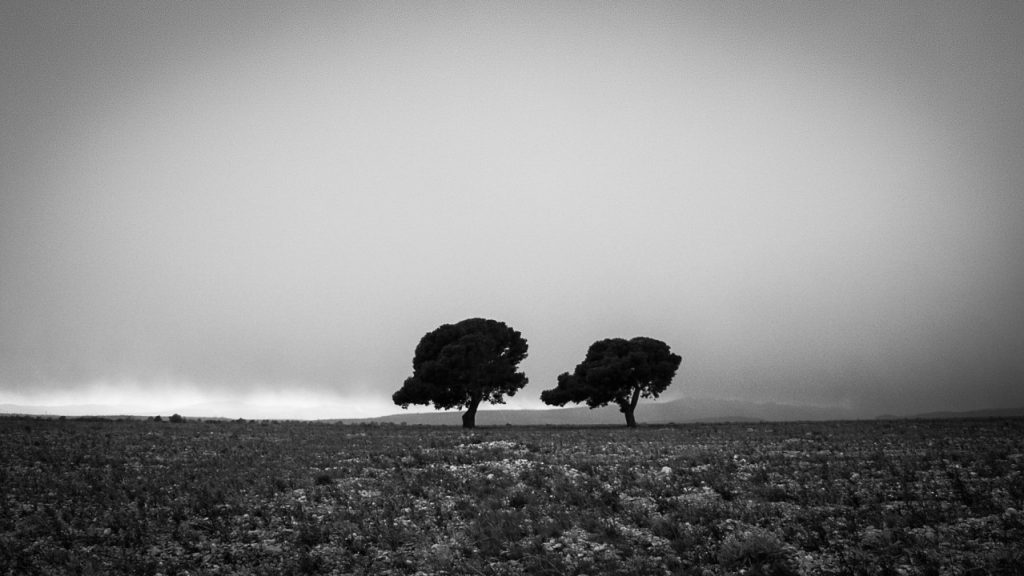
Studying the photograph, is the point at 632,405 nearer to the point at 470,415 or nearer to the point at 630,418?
the point at 630,418

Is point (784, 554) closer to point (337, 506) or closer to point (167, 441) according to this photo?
point (337, 506)

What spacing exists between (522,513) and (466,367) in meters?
49.9

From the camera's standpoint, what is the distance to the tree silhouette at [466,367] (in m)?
65.4

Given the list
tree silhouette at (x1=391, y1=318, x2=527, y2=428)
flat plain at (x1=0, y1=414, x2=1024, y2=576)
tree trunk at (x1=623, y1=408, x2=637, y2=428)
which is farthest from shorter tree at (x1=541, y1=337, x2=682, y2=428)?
flat plain at (x1=0, y1=414, x2=1024, y2=576)

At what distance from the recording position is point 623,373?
224 ft

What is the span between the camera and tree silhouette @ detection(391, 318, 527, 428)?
65.4 meters

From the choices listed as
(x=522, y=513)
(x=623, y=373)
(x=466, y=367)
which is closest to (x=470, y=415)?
(x=466, y=367)

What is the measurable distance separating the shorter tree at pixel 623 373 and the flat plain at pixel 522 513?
138 feet

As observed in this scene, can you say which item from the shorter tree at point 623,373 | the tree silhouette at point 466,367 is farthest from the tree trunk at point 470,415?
the shorter tree at point 623,373

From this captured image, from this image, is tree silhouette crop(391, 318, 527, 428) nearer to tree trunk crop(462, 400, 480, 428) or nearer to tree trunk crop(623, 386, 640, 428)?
tree trunk crop(462, 400, 480, 428)

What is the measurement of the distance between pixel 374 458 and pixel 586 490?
1242cm

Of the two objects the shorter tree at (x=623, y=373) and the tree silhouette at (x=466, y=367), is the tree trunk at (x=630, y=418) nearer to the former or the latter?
the shorter tree at (x=623, y=373)

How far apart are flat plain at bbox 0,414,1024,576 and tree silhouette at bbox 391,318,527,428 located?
38674 millimetres

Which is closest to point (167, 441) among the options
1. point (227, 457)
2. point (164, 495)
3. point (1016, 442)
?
point (227, 457)
